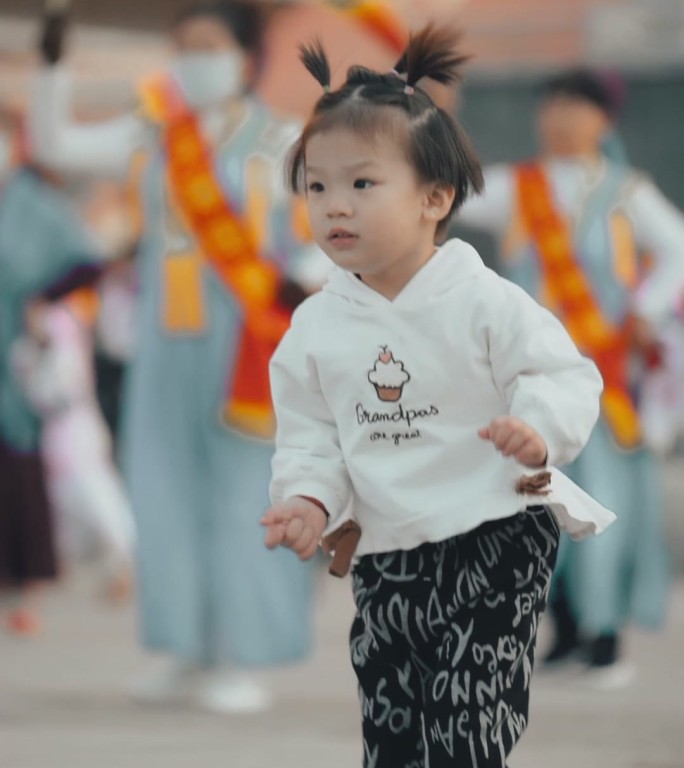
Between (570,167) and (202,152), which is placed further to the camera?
(570,167)

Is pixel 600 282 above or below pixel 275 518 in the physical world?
above

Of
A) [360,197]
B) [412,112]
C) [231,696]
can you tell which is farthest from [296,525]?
[231,696]

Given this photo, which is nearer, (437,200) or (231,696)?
(437,200)

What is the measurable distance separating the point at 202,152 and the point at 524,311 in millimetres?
2851

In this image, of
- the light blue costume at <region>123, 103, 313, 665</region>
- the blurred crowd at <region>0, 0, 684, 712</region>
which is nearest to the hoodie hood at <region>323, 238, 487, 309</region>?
the blurred crowd at <region>0, 0, 684, 712</region>

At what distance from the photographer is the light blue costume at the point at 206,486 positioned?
5855mm

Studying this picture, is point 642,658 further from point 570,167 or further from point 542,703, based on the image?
point 570,167

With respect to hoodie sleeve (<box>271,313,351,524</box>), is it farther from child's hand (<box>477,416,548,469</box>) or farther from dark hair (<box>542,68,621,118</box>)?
dark hair (<box>542,68,621,118</box>)

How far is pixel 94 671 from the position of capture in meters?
6.75

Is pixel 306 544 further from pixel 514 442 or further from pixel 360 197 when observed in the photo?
pixel 360 197

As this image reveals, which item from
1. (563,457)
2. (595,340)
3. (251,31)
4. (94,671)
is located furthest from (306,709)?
(563,457)

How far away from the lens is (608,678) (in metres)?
6.52

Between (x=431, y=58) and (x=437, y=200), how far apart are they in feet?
0.75

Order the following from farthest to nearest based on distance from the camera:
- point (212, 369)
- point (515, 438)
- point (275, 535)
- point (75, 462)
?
point (75, 462) < point (212, 369) < point (275, 535) < point (515, 438)
